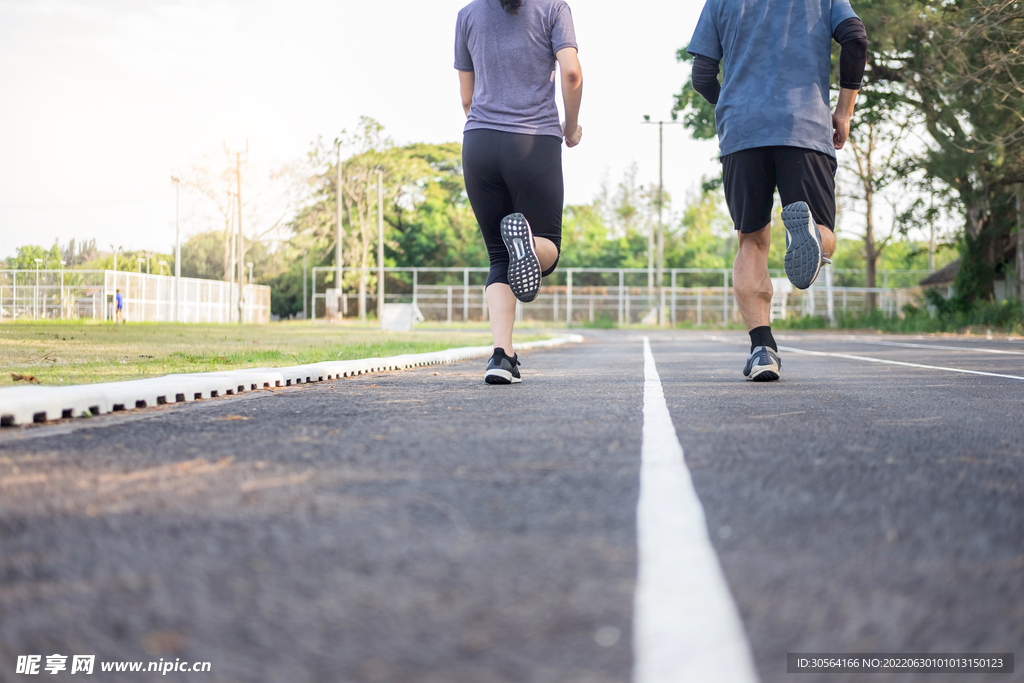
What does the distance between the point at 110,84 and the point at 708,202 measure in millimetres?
57772

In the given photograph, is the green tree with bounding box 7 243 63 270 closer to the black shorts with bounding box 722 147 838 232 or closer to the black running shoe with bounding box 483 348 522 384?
the black running shoe with bounding box 483 348 522 384

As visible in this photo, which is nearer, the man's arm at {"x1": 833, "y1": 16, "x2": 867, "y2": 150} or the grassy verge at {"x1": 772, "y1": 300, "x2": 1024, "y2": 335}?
the man's arm at {"x1": 833, "y1": 16, "x2": 867, "y2": 150}

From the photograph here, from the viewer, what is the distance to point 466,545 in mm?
1609

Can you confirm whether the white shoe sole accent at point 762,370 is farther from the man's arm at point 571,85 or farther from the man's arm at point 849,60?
the man's arm at point 571,85

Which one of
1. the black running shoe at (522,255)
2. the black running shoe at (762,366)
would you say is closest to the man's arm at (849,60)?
the black running shoe at (762,366)

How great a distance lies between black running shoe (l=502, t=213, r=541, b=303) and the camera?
516 cm

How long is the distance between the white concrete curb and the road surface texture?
24cm

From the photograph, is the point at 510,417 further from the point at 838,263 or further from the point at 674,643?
the point at 838,263

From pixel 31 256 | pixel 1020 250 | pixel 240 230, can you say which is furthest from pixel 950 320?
pixel 240 230

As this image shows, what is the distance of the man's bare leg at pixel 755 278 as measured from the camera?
5.77 meters

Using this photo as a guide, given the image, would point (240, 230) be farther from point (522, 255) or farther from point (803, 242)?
point (803, 242)

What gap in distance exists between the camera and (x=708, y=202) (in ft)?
247

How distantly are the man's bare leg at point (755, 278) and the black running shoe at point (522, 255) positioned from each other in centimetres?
142

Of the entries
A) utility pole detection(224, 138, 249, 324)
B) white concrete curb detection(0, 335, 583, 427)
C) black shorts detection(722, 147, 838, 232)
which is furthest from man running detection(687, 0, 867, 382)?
utility pole detection(224, 138, 249, 324)
